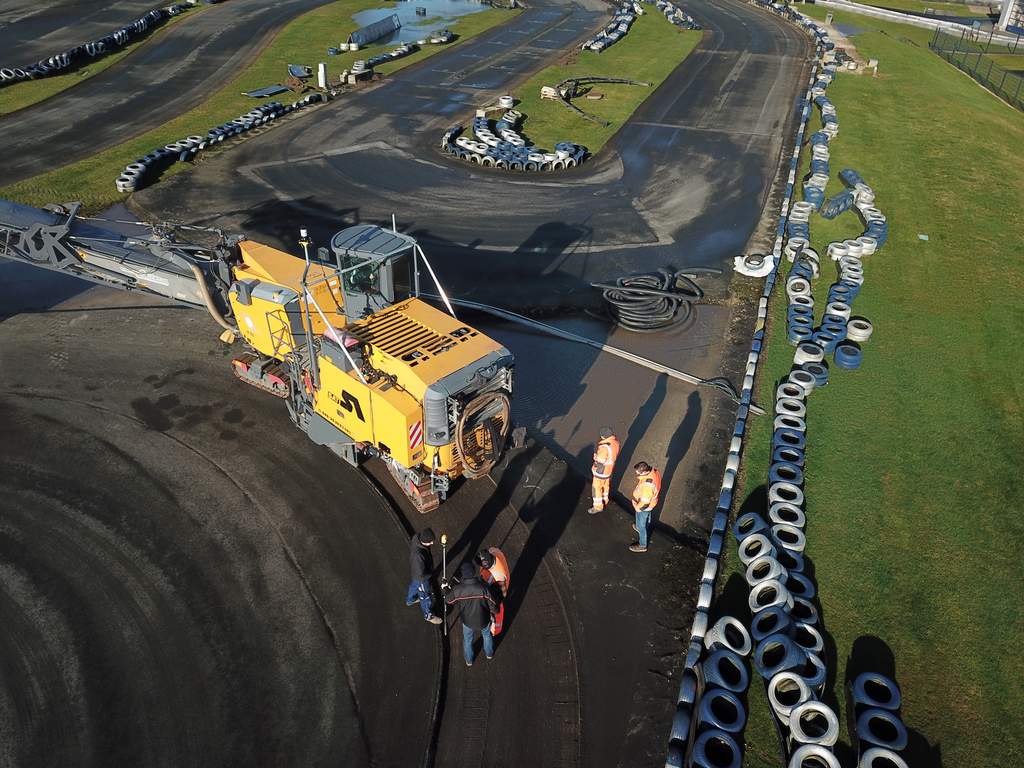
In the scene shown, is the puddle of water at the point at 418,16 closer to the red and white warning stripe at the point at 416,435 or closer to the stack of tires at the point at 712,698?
the red and white warning stripe at the point at 416,435

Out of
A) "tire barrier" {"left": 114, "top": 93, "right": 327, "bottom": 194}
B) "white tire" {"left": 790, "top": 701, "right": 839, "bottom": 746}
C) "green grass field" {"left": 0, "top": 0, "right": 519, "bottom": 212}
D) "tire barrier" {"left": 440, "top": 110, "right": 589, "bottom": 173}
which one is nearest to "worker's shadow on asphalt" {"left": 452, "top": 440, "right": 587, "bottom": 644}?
"white tire" {"left": 790, "top": 701, "right": 839, "bottom": 746}

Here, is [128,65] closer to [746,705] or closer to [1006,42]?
[746,705]

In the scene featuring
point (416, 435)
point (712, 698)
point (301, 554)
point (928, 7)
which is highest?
point (416, 435)

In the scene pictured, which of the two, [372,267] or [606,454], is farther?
[372,267]

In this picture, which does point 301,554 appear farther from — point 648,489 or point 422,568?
point 648,489

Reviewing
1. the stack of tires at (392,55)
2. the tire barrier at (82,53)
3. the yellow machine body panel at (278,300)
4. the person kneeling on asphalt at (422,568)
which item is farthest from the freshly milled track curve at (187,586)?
the stack of tires at (392,55)

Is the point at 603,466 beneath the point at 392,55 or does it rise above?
above

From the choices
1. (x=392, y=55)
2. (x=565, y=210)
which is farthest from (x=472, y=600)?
(x=392, y=55)
